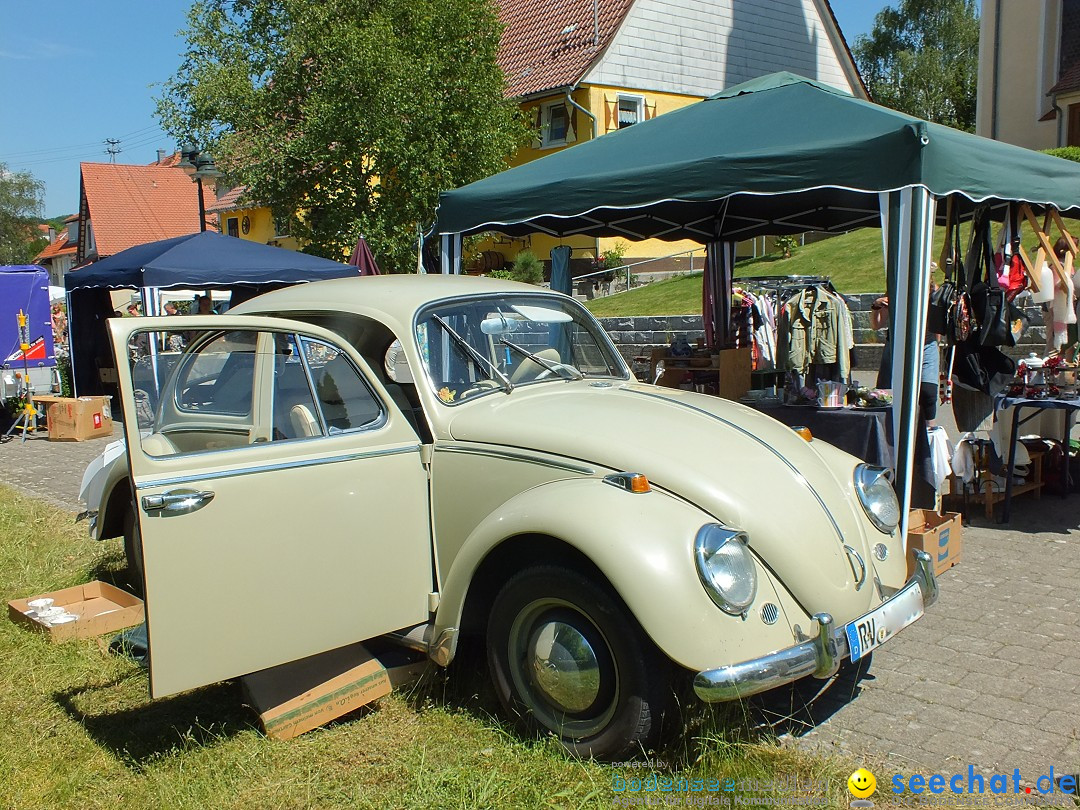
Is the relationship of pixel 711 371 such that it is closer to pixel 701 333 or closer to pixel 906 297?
pixel 906 297

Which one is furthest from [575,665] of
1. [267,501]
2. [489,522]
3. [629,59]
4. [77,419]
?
[629,59]

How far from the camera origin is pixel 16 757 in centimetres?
356

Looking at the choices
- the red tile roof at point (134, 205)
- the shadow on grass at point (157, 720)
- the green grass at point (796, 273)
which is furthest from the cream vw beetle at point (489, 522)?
the red tile roof at point (134, 205)

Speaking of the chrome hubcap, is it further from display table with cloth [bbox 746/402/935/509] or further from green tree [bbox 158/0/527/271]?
green tree [bbox 158/0/527/271]

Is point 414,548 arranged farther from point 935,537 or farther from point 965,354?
point 965,354

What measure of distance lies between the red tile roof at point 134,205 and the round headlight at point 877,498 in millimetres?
48192

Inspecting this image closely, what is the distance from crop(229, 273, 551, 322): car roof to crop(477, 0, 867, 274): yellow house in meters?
17.6

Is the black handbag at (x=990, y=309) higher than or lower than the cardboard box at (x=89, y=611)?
higher

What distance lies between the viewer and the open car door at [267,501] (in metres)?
3.12

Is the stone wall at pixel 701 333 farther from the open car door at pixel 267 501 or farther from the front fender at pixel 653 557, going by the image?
the front fender at pixel 653 557

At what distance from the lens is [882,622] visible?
335 cm

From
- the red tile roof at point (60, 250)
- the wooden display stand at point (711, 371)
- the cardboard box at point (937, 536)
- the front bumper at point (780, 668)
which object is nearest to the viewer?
the front bumper at point (780, 668)

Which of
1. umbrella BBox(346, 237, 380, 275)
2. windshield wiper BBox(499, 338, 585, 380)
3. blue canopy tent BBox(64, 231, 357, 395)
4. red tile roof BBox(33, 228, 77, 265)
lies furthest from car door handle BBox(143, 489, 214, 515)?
A: red tile roof BBox(33, 228, 77, 265)

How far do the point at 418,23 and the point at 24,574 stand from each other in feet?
52.5
